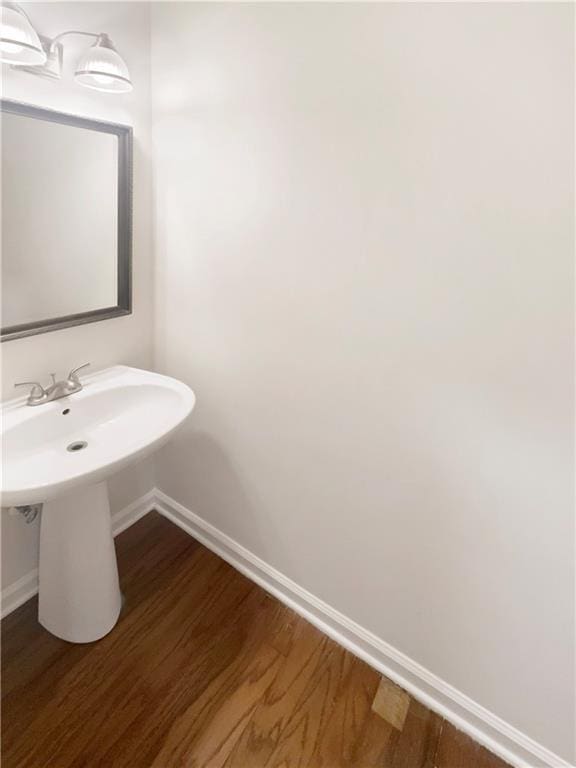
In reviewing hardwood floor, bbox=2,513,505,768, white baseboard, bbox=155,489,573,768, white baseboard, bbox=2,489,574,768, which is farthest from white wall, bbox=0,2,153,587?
white baseboard, bbox=155,489,573,768

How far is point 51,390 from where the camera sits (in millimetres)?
1309

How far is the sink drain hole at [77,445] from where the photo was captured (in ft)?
4.25

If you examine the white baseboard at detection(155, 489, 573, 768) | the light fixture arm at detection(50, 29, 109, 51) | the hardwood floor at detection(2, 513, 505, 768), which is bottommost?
the hardwood floor at detection(2, 513, 505, 768)

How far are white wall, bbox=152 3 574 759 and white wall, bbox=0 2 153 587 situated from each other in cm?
7

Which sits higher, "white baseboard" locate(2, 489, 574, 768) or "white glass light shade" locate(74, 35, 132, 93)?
"white glass light shade" locate(74, 35, 132, 93)

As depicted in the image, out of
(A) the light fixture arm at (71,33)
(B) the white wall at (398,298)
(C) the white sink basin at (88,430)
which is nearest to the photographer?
(B) the white wall at (398,298)

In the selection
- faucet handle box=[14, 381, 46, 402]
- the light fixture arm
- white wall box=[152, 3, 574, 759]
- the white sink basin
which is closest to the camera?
white wall box=[152, 3, 574, 759]

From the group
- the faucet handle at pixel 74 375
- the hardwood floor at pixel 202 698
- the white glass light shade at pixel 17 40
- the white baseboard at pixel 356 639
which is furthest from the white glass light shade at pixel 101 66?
the hardwood floor at pixel 202 698

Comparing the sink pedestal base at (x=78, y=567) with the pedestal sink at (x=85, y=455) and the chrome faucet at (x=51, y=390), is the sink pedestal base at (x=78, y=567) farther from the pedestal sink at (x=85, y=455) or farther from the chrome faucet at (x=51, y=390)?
the chrome faucet at (x=51, y=390)

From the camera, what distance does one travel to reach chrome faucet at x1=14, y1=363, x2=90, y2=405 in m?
1.29

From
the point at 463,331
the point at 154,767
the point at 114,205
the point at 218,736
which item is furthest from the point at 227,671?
the point at 114,205

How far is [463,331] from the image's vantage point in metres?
1.00

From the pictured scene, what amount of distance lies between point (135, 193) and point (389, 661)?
179cm

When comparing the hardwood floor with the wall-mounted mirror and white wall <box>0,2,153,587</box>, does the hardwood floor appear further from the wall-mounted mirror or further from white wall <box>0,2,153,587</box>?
the wall-mounted mirror
